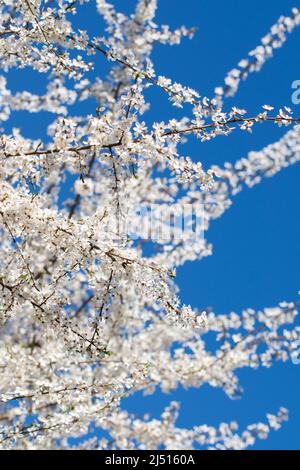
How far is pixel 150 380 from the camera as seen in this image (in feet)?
27.1

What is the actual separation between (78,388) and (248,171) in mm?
4551

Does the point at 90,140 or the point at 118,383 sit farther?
the point at 118,383

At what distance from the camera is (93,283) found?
12.4 ft

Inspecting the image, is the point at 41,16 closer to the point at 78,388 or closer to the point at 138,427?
the point at 78,388

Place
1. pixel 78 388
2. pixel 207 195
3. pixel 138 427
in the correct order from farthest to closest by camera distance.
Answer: pixel 138 427 < pixel 207 195 < pixel 78 388

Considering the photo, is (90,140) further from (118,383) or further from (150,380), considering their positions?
(150,380)

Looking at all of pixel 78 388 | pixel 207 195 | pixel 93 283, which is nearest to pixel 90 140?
pixel 93 283

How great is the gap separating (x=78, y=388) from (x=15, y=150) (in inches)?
74.6

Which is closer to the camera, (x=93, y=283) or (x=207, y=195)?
(x=93, y=283)

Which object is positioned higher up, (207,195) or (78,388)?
(207,195)
